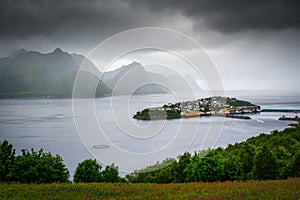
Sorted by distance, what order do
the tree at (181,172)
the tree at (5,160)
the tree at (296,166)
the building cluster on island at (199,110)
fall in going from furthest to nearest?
the building cluster on island at (199,110)
the tree at (181,172)
the tree at (5,160)
the tree at (296,166)

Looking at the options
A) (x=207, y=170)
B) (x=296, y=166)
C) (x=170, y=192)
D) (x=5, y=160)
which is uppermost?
(x=170, y=192)

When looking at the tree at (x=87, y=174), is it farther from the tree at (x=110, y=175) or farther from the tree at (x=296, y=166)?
the tree at (x=296, y=166)

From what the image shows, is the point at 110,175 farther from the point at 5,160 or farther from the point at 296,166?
the point at 296,166

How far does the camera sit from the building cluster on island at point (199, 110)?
59.7 m

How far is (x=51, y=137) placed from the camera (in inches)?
2110

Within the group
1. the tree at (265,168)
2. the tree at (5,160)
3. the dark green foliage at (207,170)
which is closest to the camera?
the tree at (265,168)

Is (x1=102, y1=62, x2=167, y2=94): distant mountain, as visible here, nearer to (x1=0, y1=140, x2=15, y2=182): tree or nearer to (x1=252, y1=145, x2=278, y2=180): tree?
(x1=252, y1=145, x2=278, y2=180): tree

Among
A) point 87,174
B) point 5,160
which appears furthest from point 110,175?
point 5,160

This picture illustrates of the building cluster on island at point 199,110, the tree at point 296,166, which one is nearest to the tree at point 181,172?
the tree at point 296,166

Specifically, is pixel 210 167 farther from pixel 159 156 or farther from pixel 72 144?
pixel 72 144

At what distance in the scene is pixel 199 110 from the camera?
6819cm

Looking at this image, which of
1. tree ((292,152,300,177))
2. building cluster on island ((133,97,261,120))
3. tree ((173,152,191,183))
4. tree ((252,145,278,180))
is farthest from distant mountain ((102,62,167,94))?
building cluster on island ((133,97,261,120))

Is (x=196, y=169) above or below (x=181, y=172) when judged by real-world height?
above

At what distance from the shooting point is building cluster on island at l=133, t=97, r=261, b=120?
59.7 meters
